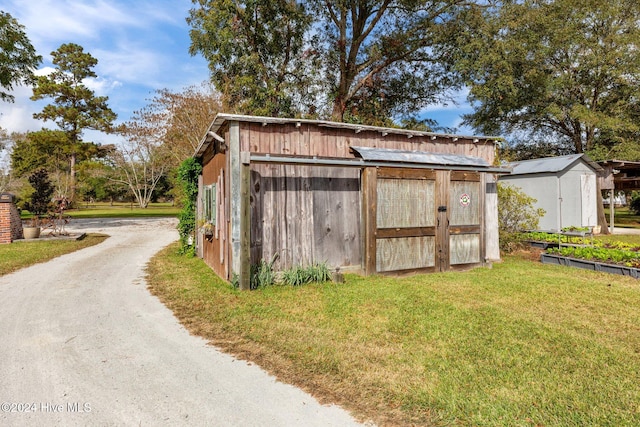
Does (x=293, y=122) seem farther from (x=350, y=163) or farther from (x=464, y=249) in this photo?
(x=464, y=249)

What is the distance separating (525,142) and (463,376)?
78.1 ft

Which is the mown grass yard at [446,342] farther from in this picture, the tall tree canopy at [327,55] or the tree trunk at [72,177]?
the tree trunk at [72,177]

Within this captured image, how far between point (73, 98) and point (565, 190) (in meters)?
40.2

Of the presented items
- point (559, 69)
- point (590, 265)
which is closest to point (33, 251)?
point (590, 265)

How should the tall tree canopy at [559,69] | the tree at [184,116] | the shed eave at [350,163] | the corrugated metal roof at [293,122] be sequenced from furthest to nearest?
the tree at [184,116]
the tall tree canopy at [559,69]
the corrugated metal roof at [293,122]
the shed eave at [350,163]

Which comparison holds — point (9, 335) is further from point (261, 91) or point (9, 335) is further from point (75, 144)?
point (75, 144)

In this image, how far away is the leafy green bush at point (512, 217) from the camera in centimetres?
1019

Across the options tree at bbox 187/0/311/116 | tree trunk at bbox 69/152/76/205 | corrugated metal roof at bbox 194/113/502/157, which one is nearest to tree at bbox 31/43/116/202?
tree trunk at bbox 69/152/76/205

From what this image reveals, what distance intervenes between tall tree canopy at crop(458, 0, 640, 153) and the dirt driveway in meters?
14.9

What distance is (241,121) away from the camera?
244 inches

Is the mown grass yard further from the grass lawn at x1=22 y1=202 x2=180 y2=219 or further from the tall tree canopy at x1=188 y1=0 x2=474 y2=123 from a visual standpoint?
the grass lawn at x1=22 y1=202 x2=180 y2=219

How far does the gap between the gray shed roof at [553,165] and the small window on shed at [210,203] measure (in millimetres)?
10890

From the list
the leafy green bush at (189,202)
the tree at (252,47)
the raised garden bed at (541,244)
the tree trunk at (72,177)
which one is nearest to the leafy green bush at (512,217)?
the raised garden bed at (541,244)

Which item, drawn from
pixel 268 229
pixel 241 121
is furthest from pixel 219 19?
pixel 268 229
